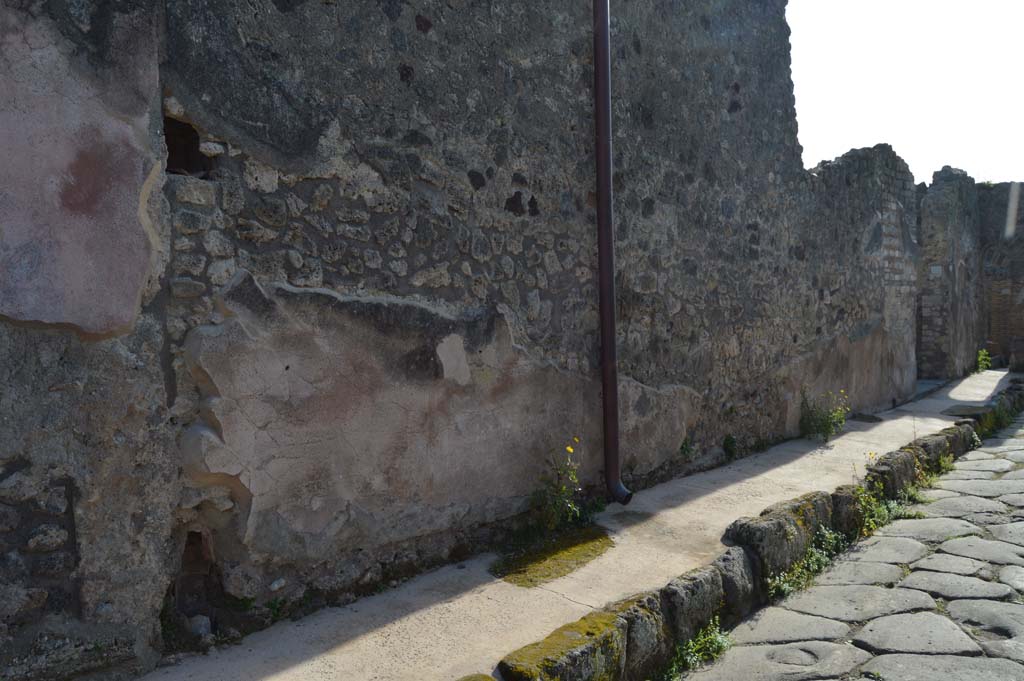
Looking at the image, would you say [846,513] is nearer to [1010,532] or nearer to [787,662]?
[1010,532]

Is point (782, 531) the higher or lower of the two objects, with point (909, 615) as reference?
higher

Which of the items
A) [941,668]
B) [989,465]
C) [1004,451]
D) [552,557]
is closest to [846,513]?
[941,668]

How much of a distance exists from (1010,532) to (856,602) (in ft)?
5.01

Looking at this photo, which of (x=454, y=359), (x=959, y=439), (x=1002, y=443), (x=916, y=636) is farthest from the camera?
(x=1002, y=443)

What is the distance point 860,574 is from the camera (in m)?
3.88

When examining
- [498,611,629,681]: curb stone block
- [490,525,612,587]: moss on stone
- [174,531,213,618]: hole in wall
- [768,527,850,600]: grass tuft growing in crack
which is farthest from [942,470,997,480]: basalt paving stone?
[174,531,213,618]: hole in wall

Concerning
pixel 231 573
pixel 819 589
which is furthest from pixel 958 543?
pixel 231 573

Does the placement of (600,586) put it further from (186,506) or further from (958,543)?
(958,543)

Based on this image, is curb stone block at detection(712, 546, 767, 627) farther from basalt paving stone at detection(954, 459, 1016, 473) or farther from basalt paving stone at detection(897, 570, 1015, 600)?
basalt paving stone at detection(954, 459, 1016, 473)

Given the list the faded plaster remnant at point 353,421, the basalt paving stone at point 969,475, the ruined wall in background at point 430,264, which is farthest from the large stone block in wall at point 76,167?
the basalt paving stone at point 969,475

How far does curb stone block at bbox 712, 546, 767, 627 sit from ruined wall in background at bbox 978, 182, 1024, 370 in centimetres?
1331

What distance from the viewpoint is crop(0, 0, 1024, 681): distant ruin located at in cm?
231

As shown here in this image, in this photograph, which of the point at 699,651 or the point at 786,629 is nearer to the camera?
the point at 699,651

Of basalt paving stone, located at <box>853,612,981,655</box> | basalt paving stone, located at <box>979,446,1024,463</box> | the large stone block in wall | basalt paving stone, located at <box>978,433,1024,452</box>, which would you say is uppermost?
the large stone block in wall
